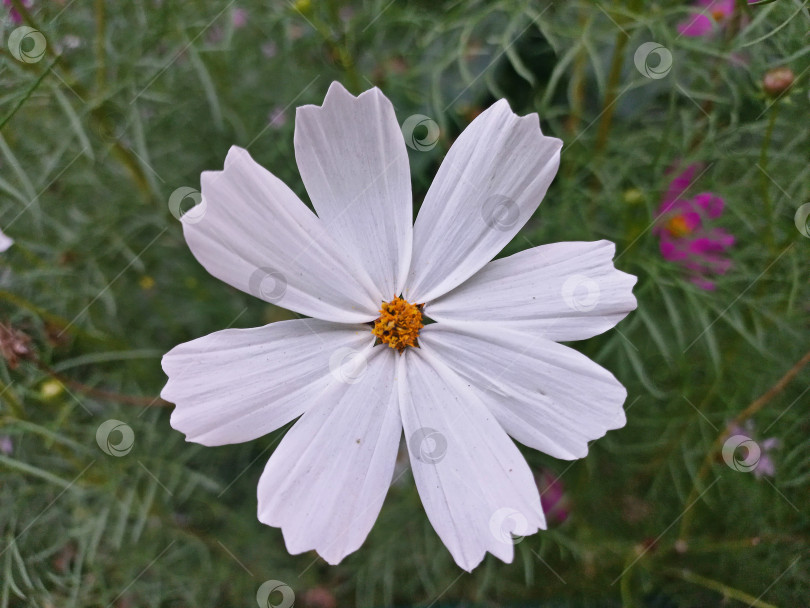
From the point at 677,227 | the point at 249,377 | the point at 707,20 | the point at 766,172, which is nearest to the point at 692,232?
the point at 677,227

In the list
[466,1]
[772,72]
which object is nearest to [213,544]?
[466,1]

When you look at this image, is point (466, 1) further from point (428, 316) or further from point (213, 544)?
point (213, 544)

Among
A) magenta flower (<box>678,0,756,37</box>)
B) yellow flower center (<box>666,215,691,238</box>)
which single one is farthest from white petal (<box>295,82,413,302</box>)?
magenta flower (<box>678,0,756,37</box>)

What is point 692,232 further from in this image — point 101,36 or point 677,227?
point 101,36

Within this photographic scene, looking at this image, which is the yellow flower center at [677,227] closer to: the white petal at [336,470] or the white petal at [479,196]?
the white petal at [479,196]

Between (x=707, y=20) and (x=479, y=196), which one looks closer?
(x=479, y=196)

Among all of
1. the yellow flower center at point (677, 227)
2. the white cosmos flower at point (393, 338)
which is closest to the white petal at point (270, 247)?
the white cosmos flower at point (393, 338)

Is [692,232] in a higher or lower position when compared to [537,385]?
higher
